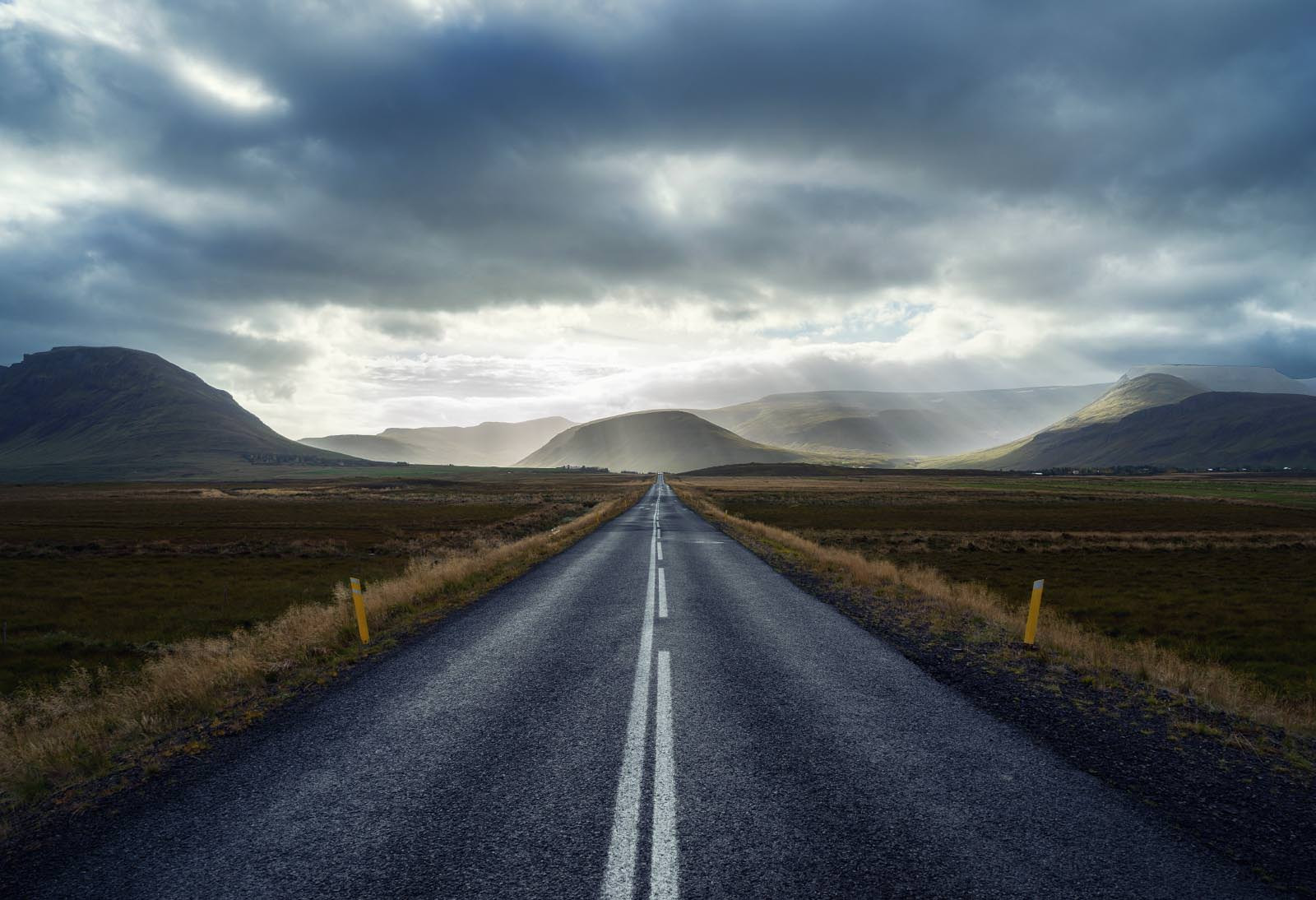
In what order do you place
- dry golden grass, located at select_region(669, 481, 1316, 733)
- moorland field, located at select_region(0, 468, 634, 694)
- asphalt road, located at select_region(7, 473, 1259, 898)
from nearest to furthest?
asphalt road, located at select_region(7, 473, 1259, 898) < dry golden grass, located at select_region(669, 481, 1316, 733) < moorland field, located at select_region(0, 468, 634, 694)

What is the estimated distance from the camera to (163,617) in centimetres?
1648

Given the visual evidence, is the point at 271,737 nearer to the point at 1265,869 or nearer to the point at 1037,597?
the point at 1265,869

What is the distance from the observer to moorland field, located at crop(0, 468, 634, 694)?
14.4 meters

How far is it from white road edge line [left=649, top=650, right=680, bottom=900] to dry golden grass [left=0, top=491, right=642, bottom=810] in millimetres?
5234

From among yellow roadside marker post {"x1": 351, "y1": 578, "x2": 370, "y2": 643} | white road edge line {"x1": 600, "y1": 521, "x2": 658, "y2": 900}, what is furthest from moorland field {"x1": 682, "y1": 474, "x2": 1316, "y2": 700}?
yellow roadside marker post {"x1": 351, "y1": 578, "x2": 370, "y2": 643}

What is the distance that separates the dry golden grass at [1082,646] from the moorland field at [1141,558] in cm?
177

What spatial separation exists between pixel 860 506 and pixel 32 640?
57045mm

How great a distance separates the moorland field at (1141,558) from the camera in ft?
46.6

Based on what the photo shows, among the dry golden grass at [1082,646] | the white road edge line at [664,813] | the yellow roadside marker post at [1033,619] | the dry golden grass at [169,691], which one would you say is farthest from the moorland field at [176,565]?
the yellow roadside marker post at [1033,619]

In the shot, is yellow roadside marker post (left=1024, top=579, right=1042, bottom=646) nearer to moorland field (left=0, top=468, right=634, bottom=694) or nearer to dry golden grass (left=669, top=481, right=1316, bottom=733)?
dry golden grass (left=669, top=481, right=1316, bottom=733)

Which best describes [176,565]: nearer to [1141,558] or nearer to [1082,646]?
[1082,646]

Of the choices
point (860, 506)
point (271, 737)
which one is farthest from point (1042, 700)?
Result: point (860, 506)

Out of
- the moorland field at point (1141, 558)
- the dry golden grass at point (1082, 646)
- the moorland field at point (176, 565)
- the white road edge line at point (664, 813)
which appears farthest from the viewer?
the moorland field at point (176, 565)

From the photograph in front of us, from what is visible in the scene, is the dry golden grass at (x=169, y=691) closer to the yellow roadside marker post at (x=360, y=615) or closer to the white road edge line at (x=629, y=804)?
the yellow roadside marker post at (x=360, y=615)
